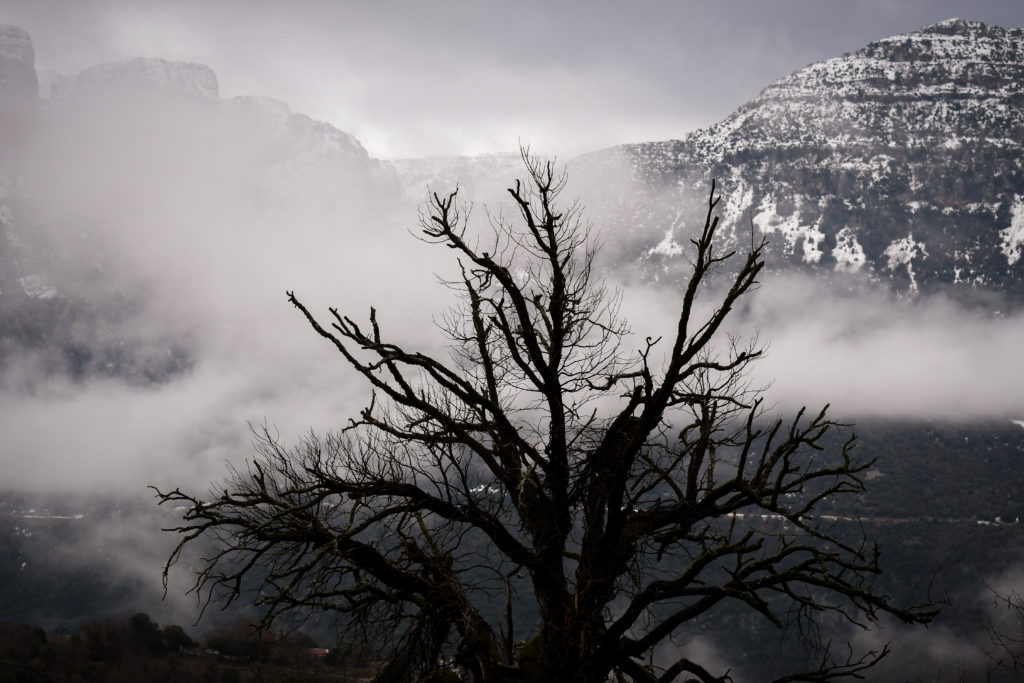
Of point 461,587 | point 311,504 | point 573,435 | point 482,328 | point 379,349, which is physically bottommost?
point 461,587

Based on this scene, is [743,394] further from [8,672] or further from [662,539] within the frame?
[8,672]

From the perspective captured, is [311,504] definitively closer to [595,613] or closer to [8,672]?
[595,613]

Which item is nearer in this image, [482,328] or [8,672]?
[482,328]

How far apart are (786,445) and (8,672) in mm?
98335

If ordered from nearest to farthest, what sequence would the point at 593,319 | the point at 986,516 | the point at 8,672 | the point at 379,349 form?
the point at 379,349 < the point at 593,319 < the point at 8,672 < the point at 986,516

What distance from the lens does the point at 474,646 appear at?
788 centimetres

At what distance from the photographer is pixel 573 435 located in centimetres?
834

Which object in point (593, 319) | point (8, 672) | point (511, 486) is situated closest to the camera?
point (511, 486)

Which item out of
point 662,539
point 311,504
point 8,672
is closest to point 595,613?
point 662,539

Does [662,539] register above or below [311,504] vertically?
below

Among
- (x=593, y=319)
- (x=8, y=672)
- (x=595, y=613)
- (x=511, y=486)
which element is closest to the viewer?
(x=595, y=613)

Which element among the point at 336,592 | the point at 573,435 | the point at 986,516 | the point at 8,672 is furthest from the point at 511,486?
the point at 986,516

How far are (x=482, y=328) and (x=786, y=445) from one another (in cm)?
380

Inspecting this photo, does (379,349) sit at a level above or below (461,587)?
above
